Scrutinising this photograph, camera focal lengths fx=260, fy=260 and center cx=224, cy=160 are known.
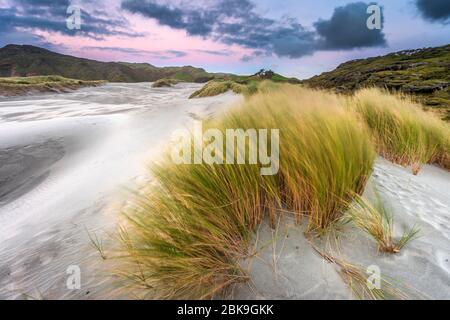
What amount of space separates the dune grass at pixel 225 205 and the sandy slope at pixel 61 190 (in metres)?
0.36

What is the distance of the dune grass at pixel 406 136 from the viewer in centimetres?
371

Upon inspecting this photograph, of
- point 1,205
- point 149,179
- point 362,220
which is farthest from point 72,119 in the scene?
point 362,220

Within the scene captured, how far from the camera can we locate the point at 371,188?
227 cm

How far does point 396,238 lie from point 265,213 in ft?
2.70

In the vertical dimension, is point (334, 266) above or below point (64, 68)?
below

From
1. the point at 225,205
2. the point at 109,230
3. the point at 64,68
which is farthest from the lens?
the point at 64,68

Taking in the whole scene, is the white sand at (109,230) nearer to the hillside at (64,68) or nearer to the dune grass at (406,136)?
the dune grass at (406,136)

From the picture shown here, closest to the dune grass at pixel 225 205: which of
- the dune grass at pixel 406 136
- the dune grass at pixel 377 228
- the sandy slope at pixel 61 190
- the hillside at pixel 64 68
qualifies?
the dune grass at pixel 377 228

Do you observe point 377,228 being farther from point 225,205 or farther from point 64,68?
point 64,68

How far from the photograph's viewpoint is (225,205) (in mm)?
1509

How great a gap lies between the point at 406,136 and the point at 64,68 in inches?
4719

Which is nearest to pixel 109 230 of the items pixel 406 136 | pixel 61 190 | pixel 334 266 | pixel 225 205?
pixel 225 205

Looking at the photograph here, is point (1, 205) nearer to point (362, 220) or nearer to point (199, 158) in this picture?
point (199, 158)

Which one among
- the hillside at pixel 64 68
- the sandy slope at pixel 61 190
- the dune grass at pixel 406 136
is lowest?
the sandy slope at pixel 61 190
